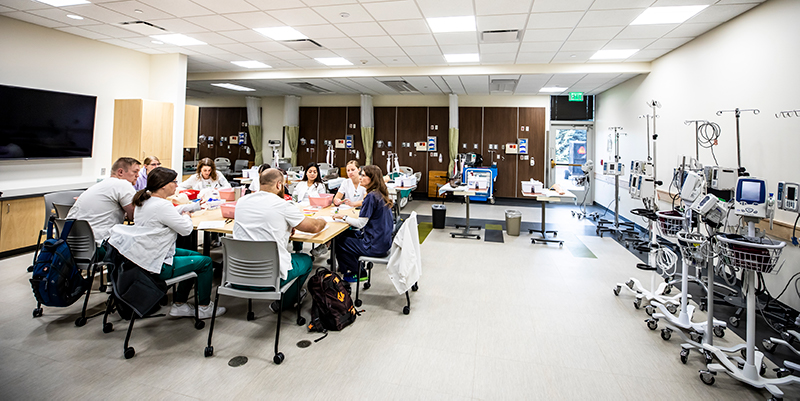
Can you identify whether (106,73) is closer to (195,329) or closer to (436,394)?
(195,329)

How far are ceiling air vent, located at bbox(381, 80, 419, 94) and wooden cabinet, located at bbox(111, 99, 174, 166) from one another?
485 centimetres

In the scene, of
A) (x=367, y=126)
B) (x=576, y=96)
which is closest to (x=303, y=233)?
(x=367, y=126)

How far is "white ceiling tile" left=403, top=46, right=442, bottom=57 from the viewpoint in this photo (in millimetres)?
6081

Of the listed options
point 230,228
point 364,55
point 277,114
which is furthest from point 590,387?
point 277,114

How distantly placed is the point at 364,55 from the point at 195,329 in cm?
535

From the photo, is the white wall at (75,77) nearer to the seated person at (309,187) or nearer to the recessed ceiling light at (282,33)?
the recessed ceiling light at (282,33)

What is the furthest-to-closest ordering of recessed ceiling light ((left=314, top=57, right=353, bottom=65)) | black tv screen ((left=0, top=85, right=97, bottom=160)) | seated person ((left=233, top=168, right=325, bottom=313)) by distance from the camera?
recessed ceiling light ((left=314, top=57, right=353, bottom=65))
black tv screen ((left=0, top=85, right=97, bottom=160))
seated person ((left=233, top=168, right=325, bottom=313))

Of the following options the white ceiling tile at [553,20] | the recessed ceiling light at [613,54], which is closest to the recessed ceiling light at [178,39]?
the white ceiling tile at [553,20]

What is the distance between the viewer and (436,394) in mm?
2191

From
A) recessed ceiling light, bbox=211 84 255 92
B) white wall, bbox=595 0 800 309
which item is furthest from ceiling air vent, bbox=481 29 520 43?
recessed ceiling light, bbox=211 84 255 92

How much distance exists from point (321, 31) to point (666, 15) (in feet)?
14.4

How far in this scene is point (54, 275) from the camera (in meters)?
2.70

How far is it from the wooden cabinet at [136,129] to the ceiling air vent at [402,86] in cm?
485

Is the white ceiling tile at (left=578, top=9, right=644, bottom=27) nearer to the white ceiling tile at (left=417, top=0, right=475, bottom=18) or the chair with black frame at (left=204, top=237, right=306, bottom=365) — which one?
the white ceiling tile at (left=417, top=0, right=475, bottom=18)
